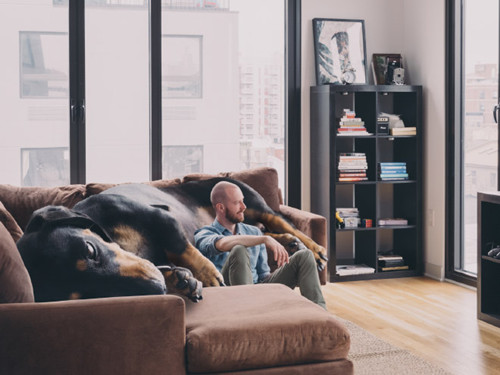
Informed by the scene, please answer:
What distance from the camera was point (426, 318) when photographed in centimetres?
414

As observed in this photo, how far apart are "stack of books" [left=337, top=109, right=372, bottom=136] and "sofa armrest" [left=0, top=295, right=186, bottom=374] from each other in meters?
3.14

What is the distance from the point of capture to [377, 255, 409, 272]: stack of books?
5307 millimetres

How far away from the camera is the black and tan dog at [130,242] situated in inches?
90.9

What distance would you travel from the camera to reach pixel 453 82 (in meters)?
5.05

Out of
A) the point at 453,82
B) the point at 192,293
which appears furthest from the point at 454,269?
the point at 192,293

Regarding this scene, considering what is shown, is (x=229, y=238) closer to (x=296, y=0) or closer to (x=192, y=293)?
(x=192, y=293)

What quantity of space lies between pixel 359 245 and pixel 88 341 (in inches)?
142

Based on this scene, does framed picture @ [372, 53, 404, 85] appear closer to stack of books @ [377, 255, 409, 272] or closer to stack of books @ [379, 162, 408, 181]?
stack of books @ [379, 162, 408, 181]

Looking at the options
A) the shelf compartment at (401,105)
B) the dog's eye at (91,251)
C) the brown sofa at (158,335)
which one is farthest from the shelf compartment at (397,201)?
the dog's eye at (91,251)

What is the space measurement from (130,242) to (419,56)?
3315 millimetres

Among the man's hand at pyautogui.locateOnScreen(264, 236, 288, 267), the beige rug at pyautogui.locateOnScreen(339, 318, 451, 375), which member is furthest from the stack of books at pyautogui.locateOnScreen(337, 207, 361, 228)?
the man's hand at pyautogui.locateOnScreen(264, 236, 288, 267)

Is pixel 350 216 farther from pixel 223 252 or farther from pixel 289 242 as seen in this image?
pixel 223 252

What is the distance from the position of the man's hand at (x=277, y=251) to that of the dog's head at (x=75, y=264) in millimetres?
815

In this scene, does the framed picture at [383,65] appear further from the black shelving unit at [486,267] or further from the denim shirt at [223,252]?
the denim shirt at [223,252]
